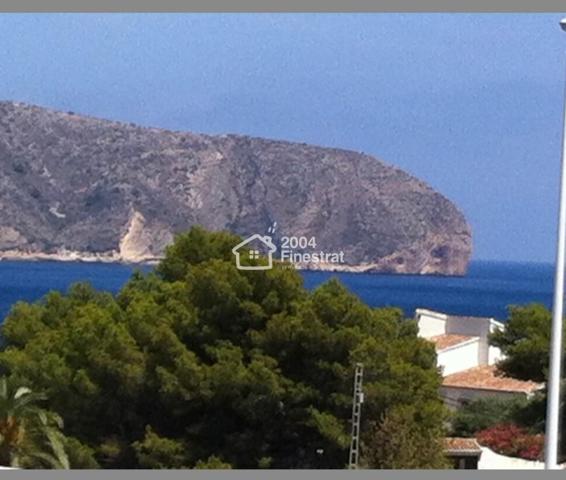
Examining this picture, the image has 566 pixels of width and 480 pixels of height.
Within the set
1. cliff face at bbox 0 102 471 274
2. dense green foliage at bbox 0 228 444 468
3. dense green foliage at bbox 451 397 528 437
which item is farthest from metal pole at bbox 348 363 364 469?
dense green foliage at bbox 451 397 528 437

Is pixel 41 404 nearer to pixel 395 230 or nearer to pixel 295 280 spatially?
pixel 295 280

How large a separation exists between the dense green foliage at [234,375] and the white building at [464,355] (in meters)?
3.59

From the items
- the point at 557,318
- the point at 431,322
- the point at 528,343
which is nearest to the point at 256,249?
the point at 528,343

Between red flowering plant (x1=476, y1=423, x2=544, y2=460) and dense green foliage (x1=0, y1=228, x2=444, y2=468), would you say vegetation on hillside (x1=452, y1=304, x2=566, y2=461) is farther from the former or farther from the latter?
dense green foliage (x1=0, y1=228, x2=444, y2=468)

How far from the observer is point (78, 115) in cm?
2434

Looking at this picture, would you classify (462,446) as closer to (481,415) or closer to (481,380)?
(481,415)

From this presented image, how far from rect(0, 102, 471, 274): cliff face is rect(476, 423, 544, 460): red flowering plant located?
298 centimetres

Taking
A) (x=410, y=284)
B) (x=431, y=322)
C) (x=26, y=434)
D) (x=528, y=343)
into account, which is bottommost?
(x=26, y=434)

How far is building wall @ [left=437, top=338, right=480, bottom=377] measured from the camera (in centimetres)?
2602

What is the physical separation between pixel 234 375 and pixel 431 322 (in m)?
6.61

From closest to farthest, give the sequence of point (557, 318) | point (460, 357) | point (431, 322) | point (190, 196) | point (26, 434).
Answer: point (557, 318) → point (26, 434) → point (190, 196) → point (460, 357) → point (431, 322)

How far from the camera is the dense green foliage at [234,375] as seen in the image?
20.5 m

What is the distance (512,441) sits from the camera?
22984 millimetres

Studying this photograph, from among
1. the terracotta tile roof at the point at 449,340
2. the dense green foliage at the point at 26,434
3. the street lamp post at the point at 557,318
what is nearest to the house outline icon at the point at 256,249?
the dense green foliage at the point at 26,434
